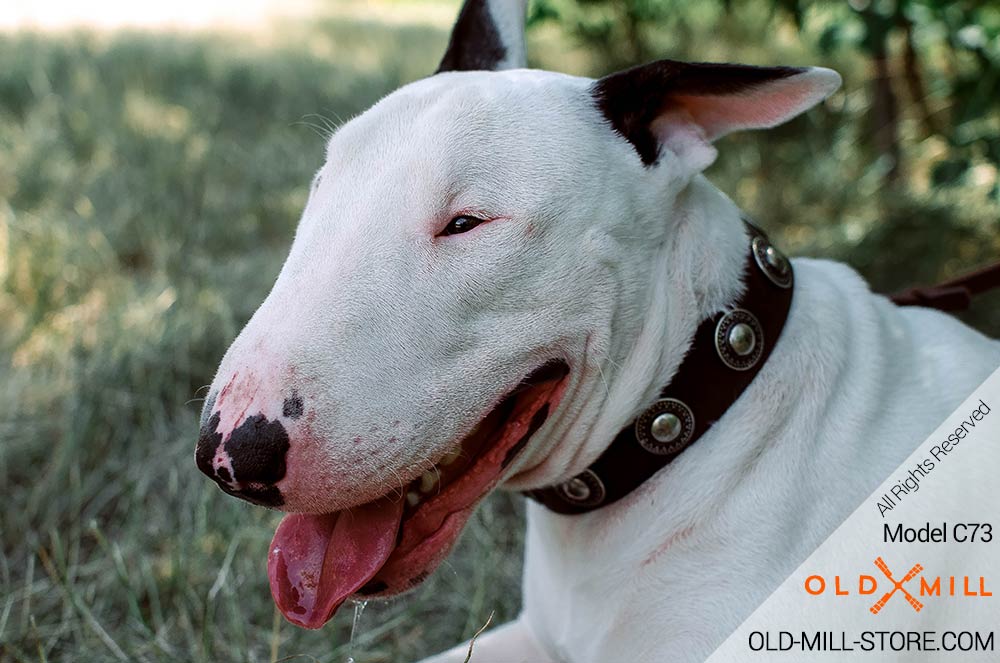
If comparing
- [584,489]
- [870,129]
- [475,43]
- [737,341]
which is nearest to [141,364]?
[475,43]

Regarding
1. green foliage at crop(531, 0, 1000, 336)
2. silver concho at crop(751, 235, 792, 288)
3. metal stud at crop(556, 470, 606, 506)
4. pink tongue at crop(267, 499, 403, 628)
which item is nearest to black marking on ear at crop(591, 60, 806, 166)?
silver concho at crop(751, 235, 792, 288)

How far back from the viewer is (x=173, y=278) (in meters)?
4.63

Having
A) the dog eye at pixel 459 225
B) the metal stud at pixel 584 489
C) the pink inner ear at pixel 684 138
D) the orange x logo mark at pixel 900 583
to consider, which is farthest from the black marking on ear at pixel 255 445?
the orange x logo mark at pixel 900 583

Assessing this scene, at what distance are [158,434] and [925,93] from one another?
426 centimetres

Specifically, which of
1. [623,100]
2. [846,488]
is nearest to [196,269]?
[623,100]

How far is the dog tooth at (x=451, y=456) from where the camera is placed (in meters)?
1.87

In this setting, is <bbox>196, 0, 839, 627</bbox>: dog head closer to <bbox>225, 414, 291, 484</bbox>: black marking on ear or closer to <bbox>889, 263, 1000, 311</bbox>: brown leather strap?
<bbox>225, 414, 291, 484</bbox>: black marking on ear

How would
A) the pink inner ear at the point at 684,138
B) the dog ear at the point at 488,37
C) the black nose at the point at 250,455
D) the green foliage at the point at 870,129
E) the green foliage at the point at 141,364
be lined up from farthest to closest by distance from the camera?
the green foliage at the point at 870,129
the green foliage at the point at 141,364
the dog ear at the point at 488,37
the pink inner ear at the point at 684,138
the black nose at the point at 250,455

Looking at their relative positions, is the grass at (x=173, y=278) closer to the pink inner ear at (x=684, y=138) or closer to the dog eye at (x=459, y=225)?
the dog eye at (x=459, y=225)

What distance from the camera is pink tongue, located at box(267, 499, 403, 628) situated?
1808mm

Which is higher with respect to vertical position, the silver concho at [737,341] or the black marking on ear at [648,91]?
the black marking on ear at [648,91]

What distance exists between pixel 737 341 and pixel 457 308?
22.2 inches

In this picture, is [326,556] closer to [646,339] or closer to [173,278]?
[646,339]

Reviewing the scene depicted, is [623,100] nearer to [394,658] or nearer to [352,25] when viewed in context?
[394,658]
